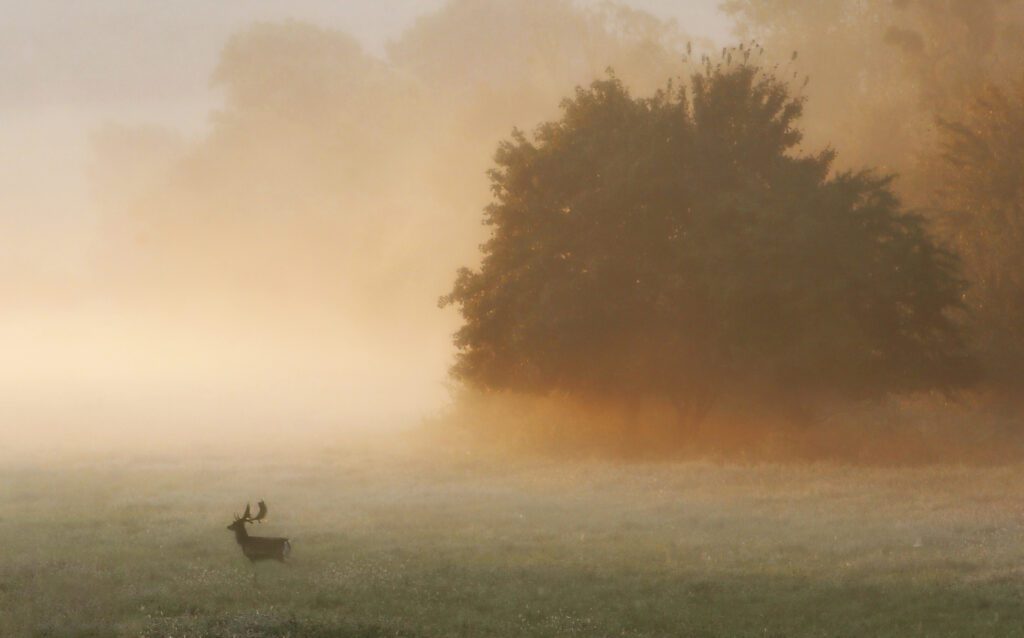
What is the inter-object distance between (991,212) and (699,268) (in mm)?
13890

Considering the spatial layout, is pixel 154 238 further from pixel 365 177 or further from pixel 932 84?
pixel 932 84

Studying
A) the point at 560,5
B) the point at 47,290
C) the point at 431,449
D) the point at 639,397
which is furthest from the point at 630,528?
the point at 47,290

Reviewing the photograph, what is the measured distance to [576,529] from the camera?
1088 inches

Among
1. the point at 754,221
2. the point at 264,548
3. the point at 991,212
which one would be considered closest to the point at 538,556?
the point at 264,548

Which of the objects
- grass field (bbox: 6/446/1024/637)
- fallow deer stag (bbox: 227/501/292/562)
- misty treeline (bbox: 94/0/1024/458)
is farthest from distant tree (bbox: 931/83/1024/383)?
fallow deer stag (bbox: 227/501/292/562)

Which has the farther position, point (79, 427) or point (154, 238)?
point (154, 238)

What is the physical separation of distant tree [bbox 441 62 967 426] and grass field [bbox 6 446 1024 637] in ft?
17.5

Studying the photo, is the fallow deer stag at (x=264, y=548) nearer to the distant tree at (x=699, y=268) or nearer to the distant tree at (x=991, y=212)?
the distant tree at (x=699, y=268)

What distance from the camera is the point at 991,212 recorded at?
48.6 metres

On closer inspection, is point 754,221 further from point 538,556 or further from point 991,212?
point 538,556

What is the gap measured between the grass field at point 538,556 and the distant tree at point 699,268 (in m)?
5.33

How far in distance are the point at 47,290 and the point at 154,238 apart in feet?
160

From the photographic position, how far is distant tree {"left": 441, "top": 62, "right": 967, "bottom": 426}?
40.9 meters

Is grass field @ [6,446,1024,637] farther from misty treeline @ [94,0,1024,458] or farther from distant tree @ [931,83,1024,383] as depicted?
distant tree @ [931,83,1024,383]
